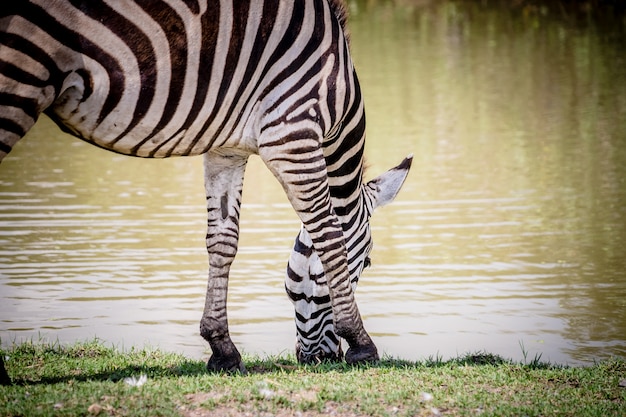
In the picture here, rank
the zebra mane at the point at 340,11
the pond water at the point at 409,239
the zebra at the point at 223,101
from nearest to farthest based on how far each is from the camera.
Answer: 1. the zebra at the point at 223,101
2. the zebra mane at the point at 340,11
3. the pond water at the point at 409,239

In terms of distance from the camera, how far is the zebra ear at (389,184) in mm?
7723

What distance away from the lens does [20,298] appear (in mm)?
9836

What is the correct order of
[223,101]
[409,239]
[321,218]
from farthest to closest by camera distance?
[409,239] < [321,218] < [223,101]

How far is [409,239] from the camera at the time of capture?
12312mm

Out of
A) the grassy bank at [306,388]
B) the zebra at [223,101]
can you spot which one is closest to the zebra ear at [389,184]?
the zebra at [223,101]

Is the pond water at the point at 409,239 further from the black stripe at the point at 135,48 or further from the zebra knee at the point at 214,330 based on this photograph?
the black stripe at the point at 135,48

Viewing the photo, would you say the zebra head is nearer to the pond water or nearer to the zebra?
the zebra

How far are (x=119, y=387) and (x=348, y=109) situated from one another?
246 cm

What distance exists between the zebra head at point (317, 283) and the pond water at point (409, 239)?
3.54ft

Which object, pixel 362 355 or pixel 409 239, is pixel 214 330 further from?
pixel 409 239

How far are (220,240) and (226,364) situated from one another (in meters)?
0.85

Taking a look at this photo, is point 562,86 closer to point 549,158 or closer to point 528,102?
point 528,102

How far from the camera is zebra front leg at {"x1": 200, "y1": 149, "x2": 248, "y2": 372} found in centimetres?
677

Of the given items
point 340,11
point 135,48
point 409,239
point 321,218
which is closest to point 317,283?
point 321,218
